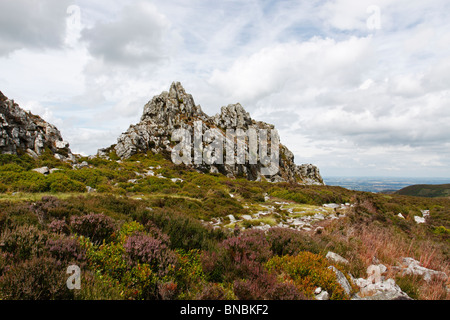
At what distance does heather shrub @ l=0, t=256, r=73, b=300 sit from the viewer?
3.04 metres

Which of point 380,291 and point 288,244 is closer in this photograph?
point 380,291

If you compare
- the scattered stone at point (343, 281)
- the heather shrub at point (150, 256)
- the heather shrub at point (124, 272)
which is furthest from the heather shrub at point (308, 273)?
the heather shrub at point (124, 272)

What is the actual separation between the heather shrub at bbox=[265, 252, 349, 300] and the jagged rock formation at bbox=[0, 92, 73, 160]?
29509 mm

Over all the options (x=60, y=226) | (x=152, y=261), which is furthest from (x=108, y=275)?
(x=60, y=226)

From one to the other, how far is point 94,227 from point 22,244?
1.76 meters

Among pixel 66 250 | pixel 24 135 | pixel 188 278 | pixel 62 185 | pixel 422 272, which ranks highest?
pixel 24 135

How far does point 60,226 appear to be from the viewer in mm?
5523

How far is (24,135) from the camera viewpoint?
2614 centimetres

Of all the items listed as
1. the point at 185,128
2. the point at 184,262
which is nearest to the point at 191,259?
the point at 184,262

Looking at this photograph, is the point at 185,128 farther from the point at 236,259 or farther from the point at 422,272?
the point at 422,272

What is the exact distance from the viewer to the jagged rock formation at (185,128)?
46.9 m

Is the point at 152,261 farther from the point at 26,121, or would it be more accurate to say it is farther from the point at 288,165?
the point at 288,165

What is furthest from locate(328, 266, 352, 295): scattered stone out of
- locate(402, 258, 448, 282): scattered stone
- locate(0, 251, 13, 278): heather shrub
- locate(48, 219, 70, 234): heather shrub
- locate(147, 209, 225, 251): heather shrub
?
locate(48, 219, 70, 234): heather shrub

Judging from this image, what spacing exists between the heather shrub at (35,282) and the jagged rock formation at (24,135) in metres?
27.2
